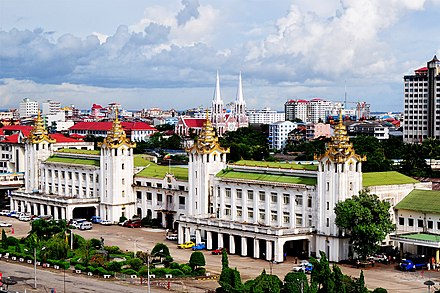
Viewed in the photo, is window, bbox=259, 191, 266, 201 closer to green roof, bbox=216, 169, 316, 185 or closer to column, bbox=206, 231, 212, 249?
green roof, bbox=216, 169, 316, 185

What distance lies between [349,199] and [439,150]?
82.3 m

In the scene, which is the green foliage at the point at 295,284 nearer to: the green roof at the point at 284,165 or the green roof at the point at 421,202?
the green roof at the point at 421,202

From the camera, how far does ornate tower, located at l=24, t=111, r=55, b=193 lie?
101 m

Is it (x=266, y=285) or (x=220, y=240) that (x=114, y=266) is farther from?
(x=266, y=285)

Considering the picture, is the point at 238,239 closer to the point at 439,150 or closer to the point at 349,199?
the point at 349,199

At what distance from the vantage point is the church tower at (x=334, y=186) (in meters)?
66.2

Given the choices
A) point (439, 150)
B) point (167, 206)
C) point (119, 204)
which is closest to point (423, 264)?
point (167, 206)

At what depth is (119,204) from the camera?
297ft

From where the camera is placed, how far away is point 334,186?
66562mm

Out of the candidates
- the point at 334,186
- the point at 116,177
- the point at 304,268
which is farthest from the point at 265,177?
the point at 116,177

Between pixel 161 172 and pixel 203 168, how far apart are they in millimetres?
12573

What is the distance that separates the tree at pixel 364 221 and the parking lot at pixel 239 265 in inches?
→ 71.9

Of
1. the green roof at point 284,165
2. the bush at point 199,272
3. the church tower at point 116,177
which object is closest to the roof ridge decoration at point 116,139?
the church tower at point 116,177

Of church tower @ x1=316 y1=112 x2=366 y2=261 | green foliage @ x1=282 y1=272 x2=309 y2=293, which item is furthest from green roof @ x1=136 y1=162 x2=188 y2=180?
green foliage @ x1=282 y1=272 x2=309 y2=293
